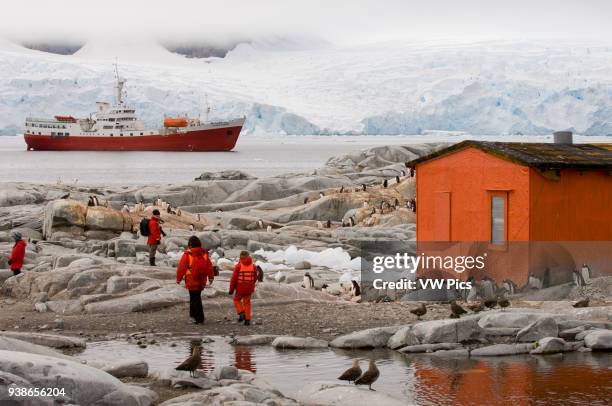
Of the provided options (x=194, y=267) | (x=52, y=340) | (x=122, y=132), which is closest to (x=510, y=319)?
(x=194, y=267)

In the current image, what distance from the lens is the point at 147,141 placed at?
104750 mm

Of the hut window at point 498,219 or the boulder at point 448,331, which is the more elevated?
the hut window at point 498,219

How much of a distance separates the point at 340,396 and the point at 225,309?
5738mm

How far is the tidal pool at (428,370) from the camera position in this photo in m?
10.6

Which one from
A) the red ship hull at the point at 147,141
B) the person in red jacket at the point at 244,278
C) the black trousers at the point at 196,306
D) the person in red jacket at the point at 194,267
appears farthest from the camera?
the red ship hull at the point at 147,141

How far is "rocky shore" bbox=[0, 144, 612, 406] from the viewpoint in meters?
9.98

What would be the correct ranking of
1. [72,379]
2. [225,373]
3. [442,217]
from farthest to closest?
[442,217] → [225,373] → [72,379]

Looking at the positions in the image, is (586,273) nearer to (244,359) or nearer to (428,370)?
(428,370)

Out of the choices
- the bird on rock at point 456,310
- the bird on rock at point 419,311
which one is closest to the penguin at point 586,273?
the bird on rock at point 456,310

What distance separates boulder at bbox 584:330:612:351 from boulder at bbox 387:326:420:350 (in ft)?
7.08

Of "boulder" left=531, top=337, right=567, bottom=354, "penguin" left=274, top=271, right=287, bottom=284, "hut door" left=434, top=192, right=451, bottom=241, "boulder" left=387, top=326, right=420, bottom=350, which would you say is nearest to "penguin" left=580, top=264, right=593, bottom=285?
"hut door" left=434, top=192, right=451, bottom=241

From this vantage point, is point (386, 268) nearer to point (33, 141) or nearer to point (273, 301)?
point (273, 301)

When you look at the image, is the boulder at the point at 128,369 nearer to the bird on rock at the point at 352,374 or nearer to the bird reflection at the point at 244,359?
the bird reflection at the point at 244,359

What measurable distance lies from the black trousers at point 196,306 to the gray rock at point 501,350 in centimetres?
399
